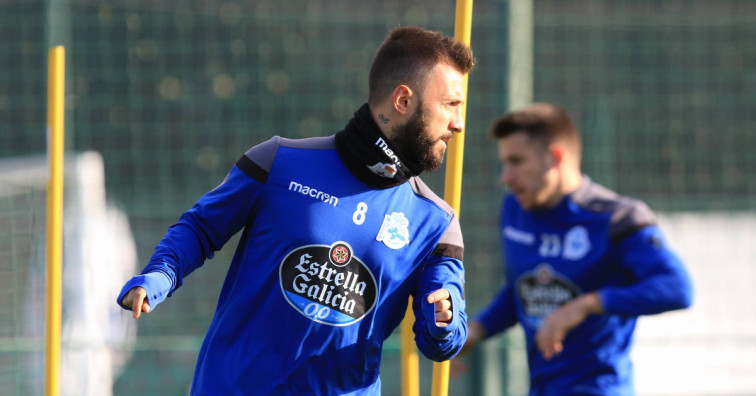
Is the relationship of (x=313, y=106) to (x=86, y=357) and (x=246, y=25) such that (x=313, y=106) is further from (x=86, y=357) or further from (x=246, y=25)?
(x=86, y=357)

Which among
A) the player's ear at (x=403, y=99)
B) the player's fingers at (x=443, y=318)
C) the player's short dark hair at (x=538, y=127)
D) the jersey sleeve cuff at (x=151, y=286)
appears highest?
the player's ear at (x=403, y=99)

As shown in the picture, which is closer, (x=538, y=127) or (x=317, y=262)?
(x=317, y=262)

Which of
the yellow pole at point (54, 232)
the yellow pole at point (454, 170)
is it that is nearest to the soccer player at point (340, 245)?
the yellow pole at point (454, 170)

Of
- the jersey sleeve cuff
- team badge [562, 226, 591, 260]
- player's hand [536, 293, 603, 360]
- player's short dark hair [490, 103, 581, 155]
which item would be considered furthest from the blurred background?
the jersey sleeve cuff

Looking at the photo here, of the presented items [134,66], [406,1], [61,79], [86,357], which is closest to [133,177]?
[134,66]

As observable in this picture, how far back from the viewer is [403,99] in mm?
3178

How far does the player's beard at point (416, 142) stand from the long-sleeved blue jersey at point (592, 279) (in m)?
1.61

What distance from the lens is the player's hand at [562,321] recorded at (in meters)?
4.38

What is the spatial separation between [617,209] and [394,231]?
6.20 ft

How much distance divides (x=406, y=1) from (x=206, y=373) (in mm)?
4575

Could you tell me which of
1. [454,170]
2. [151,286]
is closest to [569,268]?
[454,170]

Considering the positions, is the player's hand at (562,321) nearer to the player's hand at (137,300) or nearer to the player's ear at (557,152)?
the player's ear at (557,152)

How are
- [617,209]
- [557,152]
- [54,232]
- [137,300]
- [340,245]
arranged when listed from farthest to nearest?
[557,152]
[617,209]
[54,232]
[340,245]
[137,300]

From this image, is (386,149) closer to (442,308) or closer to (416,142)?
(416,142)
